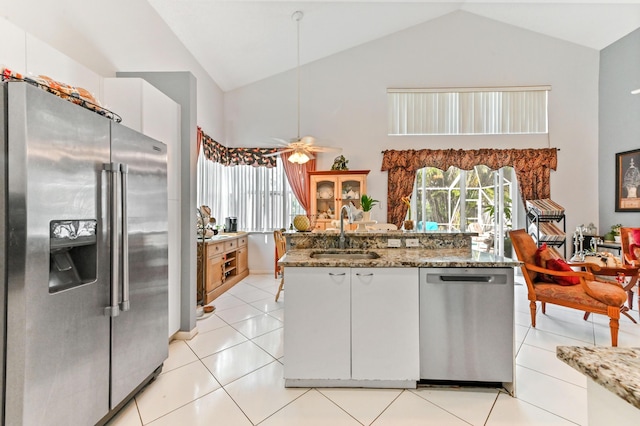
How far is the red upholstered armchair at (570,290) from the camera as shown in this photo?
225cm

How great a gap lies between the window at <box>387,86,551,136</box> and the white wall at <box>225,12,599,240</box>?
0.45ft

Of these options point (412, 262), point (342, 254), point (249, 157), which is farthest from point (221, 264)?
point (412, 262)

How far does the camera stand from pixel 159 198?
1866mm

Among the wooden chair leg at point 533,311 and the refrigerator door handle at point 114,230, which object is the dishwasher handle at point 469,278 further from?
the refrigerator door handle at point 114,230

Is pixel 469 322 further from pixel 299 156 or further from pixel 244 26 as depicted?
pixel 244 26

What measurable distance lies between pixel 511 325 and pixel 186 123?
9.96 feet

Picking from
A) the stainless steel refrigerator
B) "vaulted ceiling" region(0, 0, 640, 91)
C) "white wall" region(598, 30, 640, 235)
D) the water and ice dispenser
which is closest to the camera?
the stainless steel refrigerator

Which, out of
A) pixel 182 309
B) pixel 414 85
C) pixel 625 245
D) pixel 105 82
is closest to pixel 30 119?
pixel 105 82

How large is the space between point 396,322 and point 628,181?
17.1 feet

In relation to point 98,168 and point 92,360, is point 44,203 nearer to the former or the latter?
point 98,168

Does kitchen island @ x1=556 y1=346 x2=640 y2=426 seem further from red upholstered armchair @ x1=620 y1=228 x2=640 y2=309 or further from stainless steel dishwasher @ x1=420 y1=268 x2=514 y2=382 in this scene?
red upholstered armchair @ x1=620 y1=228 x2=640 y2=309

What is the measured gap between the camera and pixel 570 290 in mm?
2494

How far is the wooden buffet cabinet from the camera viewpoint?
11.2 ft

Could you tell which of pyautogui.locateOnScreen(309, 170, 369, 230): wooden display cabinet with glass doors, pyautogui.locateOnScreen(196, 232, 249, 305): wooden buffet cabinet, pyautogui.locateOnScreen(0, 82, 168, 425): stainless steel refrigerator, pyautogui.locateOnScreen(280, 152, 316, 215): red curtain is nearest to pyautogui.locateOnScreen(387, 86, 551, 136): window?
pyautogui.locateOnScreen(309, 170, 369, 230): wooden display cabinet with glass doors
